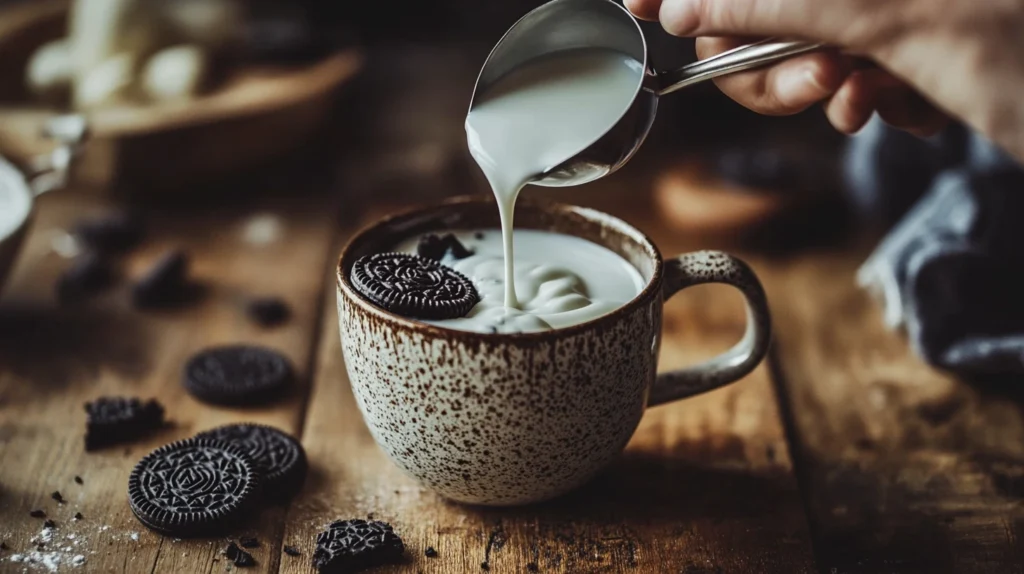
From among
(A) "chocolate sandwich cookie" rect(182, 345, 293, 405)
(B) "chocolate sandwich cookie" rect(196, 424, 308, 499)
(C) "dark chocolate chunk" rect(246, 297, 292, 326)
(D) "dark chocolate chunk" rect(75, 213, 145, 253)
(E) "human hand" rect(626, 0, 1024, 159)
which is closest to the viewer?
(E) "human hand" rect(626, 0, 1024, 159)

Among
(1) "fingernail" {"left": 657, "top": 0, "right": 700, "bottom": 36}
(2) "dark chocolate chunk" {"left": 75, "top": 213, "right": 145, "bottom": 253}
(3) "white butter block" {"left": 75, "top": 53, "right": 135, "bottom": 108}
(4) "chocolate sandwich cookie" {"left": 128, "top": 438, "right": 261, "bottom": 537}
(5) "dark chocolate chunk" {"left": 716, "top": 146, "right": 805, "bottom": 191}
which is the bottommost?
(2) "dark chocolate chunk" {"left": 75, "top": 213, "right": 145, "bottom": 253}

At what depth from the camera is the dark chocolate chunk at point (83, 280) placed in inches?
57.2

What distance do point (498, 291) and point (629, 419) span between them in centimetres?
17

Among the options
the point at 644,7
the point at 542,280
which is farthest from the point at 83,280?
the point at 644,7

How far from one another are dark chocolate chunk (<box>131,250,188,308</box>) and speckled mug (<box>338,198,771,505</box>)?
1.72 feet

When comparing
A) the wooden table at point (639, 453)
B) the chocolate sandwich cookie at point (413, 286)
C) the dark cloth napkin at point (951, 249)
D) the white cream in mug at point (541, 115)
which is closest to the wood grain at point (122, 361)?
the wooden table at point (639, 453)

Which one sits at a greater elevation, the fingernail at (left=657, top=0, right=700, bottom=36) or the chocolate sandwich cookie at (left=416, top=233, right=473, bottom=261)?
the fingernail at (left=657, top=0, right=700, bottom=36)

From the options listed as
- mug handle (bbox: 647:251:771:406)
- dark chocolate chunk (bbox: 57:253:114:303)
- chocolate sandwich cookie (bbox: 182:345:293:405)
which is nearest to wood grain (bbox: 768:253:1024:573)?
mug handle (bbox: 647:251:771:406)

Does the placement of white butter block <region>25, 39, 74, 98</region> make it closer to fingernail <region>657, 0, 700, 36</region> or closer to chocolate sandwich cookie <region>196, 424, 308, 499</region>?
chocolate sandwich cookie <region>196, 424, 308, 499</region>

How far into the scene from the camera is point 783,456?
1110 millimetres

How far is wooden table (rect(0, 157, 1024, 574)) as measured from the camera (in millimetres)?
957

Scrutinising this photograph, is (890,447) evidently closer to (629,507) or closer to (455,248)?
(629,507)

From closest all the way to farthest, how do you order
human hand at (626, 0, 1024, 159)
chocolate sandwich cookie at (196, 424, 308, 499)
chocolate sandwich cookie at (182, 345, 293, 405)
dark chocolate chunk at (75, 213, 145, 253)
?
human hand at (626, 0, 1024, 159) < chocolate sandwich cookie at (196, 424, 308, 499) < chocolate sandwich cookie at (182, 345, 293, 405) < dark chocolate chunk at (75, 213, 145, 253)

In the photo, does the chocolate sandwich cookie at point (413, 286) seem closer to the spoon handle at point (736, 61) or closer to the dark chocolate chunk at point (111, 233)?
the spoon handle at point (736, 61)
